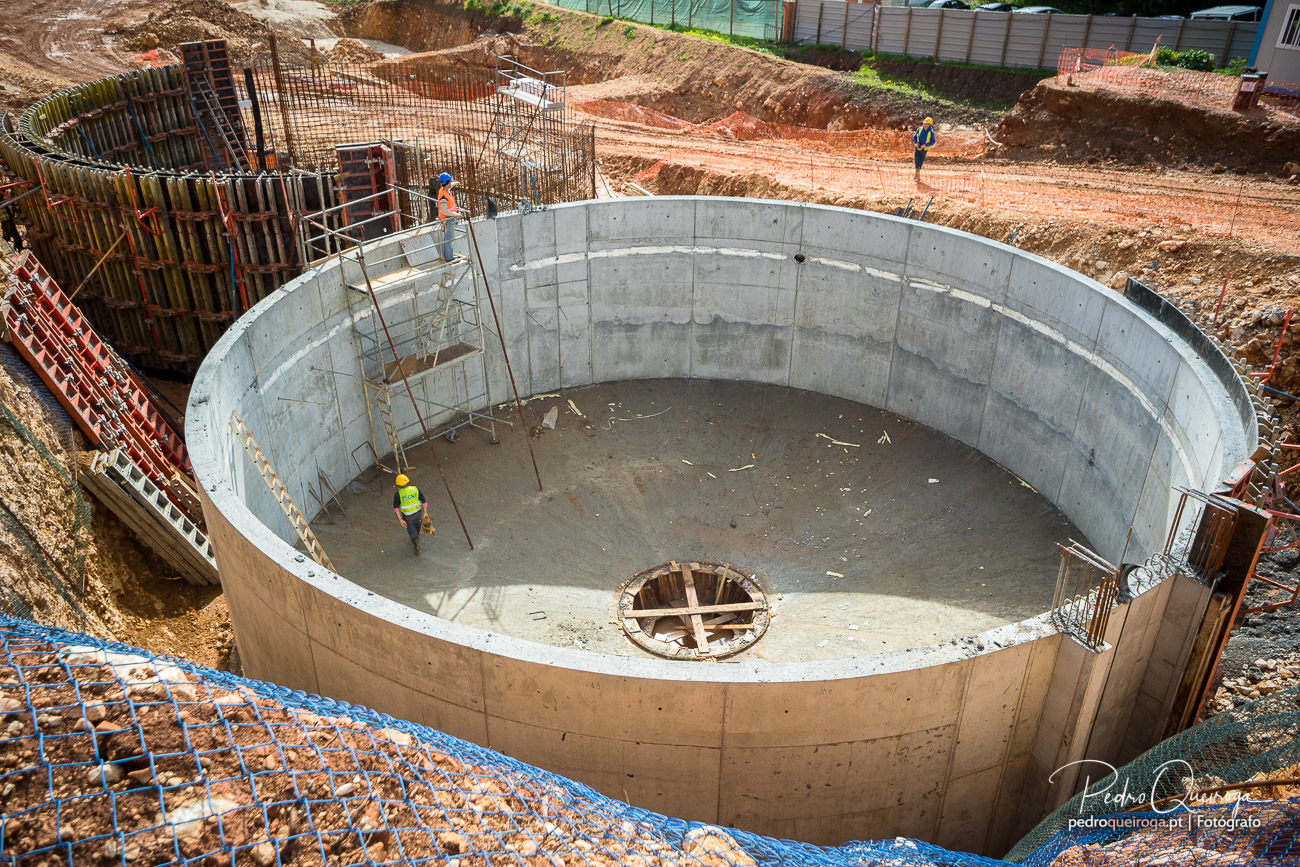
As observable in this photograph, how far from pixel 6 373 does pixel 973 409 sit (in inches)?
557

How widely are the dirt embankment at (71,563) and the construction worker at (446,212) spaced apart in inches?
233

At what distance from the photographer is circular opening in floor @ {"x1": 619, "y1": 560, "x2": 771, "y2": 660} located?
12648 millimetres

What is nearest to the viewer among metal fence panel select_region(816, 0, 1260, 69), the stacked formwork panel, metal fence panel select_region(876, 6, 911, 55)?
the stacked formwork panel

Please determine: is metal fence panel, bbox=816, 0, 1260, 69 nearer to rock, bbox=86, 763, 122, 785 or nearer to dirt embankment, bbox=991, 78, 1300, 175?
dirt embankment, bbox=991, 78, 1300, 175

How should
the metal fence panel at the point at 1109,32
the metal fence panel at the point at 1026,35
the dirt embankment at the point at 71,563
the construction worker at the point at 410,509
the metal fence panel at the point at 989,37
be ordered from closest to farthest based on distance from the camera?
the dirt embankment at the point at 71,563, the construction worker at the point at 410,509, the metal fence panel at the point at 1026,35, the metal fence panel at the point at 1109,32, the metal fence panel at the point at 989,37

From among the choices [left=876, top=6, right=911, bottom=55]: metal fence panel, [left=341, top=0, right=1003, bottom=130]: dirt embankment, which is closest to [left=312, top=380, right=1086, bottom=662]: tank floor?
[left=341, top=0, right=1003, bottom=130]: dirt embankment

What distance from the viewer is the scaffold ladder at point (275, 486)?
11898 mm

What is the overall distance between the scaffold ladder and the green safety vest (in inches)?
45.7

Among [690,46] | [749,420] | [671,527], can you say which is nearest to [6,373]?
[671,527]

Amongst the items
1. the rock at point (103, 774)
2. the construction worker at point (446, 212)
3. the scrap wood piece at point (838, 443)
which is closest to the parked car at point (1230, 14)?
the scrap wood piece at point (838, 443)

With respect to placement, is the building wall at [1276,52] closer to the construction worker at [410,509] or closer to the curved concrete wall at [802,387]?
the curved concrete wall at [802,387]

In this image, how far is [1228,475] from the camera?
10.2m

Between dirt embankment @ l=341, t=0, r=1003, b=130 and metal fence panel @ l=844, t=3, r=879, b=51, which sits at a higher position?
metal fence panel @ l=844, t=3, r=879, b=51

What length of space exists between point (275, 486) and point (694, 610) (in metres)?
5.81
